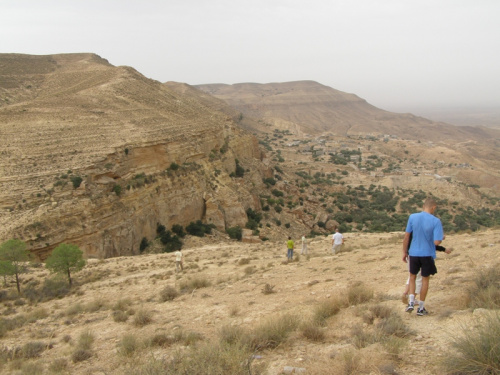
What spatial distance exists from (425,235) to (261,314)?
3076 millimetres

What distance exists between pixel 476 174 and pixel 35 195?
162 feet

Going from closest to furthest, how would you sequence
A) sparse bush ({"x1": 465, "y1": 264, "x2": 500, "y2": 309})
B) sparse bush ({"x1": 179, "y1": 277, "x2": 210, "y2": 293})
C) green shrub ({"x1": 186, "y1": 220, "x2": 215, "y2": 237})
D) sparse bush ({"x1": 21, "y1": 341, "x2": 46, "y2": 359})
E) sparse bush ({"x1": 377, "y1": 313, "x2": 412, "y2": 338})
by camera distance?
1. sparse bush ({"x1": 377, "y1": 313, "x2": 412, "y2": 338})
2. sparse bush ({"x1": 465, "y1": 264, "x2": 500, "y2": 309})
3. sparse bush ({"x1": 21, "y1": 341, "x2": 46, "y2": 359})
4. sparse bush ({"x1": 179, "y1": 277, "x2": 210, "y2": 293})
5. green shrub ({"x1": 186, "y1": 220, "x2": 215, "y2": 237})

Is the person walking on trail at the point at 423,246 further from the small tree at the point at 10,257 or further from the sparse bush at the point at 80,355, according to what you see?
the small tree at the point at 10,257

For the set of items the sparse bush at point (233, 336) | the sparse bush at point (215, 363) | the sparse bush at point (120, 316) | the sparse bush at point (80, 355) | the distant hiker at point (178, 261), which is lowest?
the distant hiker at point (178, 261)

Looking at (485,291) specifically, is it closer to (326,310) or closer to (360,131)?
(326,310)

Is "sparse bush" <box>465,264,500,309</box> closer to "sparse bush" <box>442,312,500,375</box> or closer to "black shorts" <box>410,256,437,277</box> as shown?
"black shorts" <box>410,256,437,277</box>


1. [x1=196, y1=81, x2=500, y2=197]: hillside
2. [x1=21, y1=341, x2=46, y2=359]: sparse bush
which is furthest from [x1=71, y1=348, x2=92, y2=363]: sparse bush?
[x1=196, y1=81, x2=500, y2=197]: hillside

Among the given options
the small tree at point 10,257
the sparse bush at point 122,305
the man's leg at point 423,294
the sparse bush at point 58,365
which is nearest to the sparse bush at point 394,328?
the man's leg at point 423,294

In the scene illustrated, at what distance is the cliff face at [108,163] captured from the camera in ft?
47.6

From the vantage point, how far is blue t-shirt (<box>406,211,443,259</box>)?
465cm

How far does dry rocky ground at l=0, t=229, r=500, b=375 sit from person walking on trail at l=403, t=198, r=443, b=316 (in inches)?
12.9

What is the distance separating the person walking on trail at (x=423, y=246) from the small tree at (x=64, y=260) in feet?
34.0

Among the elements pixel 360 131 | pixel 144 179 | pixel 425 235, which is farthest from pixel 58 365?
pixel 360 131

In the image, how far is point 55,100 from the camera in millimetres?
22234
